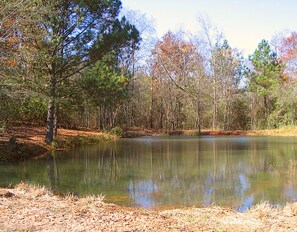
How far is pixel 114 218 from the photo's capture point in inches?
218

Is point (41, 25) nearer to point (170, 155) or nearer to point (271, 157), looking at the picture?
point (170, 155)

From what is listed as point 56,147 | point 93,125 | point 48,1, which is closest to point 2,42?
point 48,1

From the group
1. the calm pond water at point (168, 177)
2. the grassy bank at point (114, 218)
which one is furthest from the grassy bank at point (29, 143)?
the grassy bank at point (114, 218)

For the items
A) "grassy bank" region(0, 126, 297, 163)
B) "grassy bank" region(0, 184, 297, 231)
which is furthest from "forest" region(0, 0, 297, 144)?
"grassy bank" region(0, 184, 297, 231)

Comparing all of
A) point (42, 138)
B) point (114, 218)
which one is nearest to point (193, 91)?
point (42, 138)

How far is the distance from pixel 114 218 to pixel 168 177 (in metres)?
5.90

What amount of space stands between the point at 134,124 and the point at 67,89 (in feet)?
73.3

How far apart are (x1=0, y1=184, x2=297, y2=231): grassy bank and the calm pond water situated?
133cm

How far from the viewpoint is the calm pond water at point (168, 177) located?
8398 millimetres

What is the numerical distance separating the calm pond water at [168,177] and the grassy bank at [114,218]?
133cm

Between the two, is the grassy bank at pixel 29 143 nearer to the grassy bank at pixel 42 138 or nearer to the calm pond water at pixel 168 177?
the grassy bank at pixel 42 138

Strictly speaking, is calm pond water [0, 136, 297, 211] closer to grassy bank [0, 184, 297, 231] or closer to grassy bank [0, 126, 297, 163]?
grassy bank [0, 126, 297, 163]

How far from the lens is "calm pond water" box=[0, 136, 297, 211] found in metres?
8.40

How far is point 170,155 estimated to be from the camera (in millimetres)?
17219
